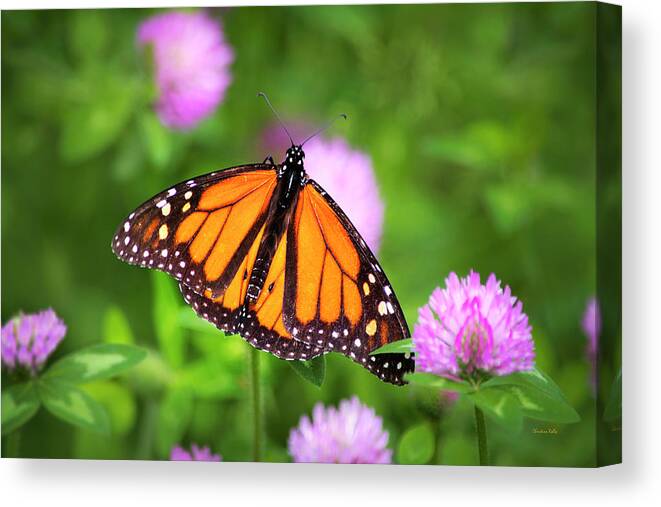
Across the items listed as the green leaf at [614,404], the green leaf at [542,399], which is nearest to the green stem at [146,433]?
the green leaf at [542,399]

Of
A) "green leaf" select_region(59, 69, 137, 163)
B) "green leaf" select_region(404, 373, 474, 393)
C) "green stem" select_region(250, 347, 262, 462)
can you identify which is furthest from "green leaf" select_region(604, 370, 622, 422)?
"green leaf" select_region(59, 69, 137, 163)

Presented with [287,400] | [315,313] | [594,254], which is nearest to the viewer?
[315,313]

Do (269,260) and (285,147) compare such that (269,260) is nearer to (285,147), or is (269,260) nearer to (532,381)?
(285,147)

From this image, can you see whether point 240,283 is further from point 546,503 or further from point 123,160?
point 546,503

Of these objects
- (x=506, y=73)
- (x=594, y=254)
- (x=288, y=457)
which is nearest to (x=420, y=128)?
(x=506, y=73)

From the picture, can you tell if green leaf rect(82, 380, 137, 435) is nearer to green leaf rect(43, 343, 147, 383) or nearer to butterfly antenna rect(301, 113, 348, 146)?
green leaf rect(43, 343, 147, 383)
